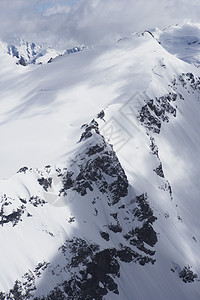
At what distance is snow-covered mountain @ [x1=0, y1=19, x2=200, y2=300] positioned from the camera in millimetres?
89613

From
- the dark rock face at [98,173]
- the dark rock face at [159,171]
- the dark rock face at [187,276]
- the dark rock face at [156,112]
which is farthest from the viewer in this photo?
the dark rock face at [156,112]

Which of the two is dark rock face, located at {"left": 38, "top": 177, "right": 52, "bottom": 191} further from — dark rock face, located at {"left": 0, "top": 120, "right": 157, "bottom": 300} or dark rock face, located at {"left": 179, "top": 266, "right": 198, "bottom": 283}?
dark rock face, located at {"left": 179, "top": 266, "right": 198, "bottom": 283}

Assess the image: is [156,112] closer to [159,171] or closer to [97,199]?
[159,171]

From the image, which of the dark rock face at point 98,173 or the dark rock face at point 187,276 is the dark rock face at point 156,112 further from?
the dark rock face at point 187,276

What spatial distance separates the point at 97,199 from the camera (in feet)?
344

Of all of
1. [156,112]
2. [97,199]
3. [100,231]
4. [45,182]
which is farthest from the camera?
[156,112]

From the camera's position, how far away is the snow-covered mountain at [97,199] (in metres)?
89.6

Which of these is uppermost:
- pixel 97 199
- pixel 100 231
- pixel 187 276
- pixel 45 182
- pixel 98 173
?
pixel 45 182

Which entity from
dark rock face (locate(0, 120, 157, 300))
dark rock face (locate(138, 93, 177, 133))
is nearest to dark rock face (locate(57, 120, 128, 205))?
dark rock face (locate(0, 120, 157, 300))

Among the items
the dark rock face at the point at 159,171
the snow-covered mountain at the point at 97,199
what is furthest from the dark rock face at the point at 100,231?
the dark rock face at the point at 159,171

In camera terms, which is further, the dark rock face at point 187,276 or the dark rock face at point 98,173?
the dark rock face at point 187,276

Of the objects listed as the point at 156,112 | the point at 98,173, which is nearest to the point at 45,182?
the point at 98,173

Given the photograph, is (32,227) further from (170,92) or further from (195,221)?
(170,92)

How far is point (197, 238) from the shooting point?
12062 centimetres
